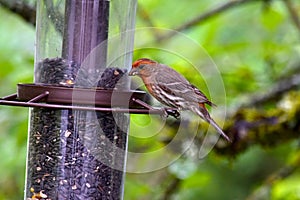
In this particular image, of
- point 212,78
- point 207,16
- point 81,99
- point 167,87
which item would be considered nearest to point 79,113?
point 81,99

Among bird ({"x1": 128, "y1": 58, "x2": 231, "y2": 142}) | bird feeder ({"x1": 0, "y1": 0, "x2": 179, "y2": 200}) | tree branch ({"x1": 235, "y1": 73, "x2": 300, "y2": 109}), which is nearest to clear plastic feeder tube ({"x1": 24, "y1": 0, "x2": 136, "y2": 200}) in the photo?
bird feeder ({"x1": 0, "y1": 0, "x2": 179, "y2": 200})

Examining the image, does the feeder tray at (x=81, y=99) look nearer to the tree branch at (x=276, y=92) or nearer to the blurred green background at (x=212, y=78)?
the blurred green background at (x=212, y=78)

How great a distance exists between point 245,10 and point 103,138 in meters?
3.20

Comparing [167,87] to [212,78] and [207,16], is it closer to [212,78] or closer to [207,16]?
[212,78]

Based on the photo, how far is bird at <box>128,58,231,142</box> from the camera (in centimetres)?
311

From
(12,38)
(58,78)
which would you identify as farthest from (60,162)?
(12,38)

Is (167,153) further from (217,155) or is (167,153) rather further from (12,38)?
(12,38)

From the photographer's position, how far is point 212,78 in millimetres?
4395

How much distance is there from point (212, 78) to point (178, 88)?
4.21 feet

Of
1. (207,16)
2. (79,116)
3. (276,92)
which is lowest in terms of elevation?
(79,116)

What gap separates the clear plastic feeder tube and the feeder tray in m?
0.13

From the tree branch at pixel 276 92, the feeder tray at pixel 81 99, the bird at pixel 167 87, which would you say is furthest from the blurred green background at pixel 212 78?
the feeder tray at pixel 81 99

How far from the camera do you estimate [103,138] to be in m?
3.12

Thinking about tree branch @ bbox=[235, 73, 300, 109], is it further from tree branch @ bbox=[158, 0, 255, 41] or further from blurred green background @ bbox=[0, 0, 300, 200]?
Result: tree branch @ bbox=[158, 0, 255, 41]
